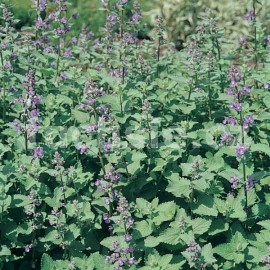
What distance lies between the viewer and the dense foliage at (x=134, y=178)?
12.4 feet

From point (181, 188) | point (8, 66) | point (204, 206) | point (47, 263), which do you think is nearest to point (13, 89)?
point (8, 66)

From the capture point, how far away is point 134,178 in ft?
13.7

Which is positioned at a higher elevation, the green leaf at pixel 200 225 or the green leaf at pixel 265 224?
the green leaf at pixel 265 224

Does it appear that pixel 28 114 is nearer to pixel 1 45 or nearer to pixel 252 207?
pixel 1 45

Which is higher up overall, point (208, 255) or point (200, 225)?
point (200, 225)

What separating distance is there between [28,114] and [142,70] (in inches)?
53.2

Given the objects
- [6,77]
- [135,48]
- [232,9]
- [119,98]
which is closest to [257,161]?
[119,98]

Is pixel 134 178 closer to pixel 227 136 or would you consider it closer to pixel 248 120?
pixel 227 136

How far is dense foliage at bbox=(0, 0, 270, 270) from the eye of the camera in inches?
149

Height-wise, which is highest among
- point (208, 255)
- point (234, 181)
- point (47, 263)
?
point (234, 181)

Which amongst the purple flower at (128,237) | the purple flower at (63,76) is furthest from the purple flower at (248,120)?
the purple flower at (63,76)

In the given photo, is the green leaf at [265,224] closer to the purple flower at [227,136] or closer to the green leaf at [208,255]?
the green leaf at [208,255]

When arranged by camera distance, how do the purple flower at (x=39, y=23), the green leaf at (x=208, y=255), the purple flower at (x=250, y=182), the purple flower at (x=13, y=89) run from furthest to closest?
the purple flower at (x=39, y=23) < the purple flower at (x=13, y=89) < the purple flower at (x=250, y=182) < the green leaf at (x=208, y=255)

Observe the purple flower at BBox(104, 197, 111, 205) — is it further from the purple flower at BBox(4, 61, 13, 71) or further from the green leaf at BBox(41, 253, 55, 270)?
the purple flower at BBox(4, 61, 13, 71)
